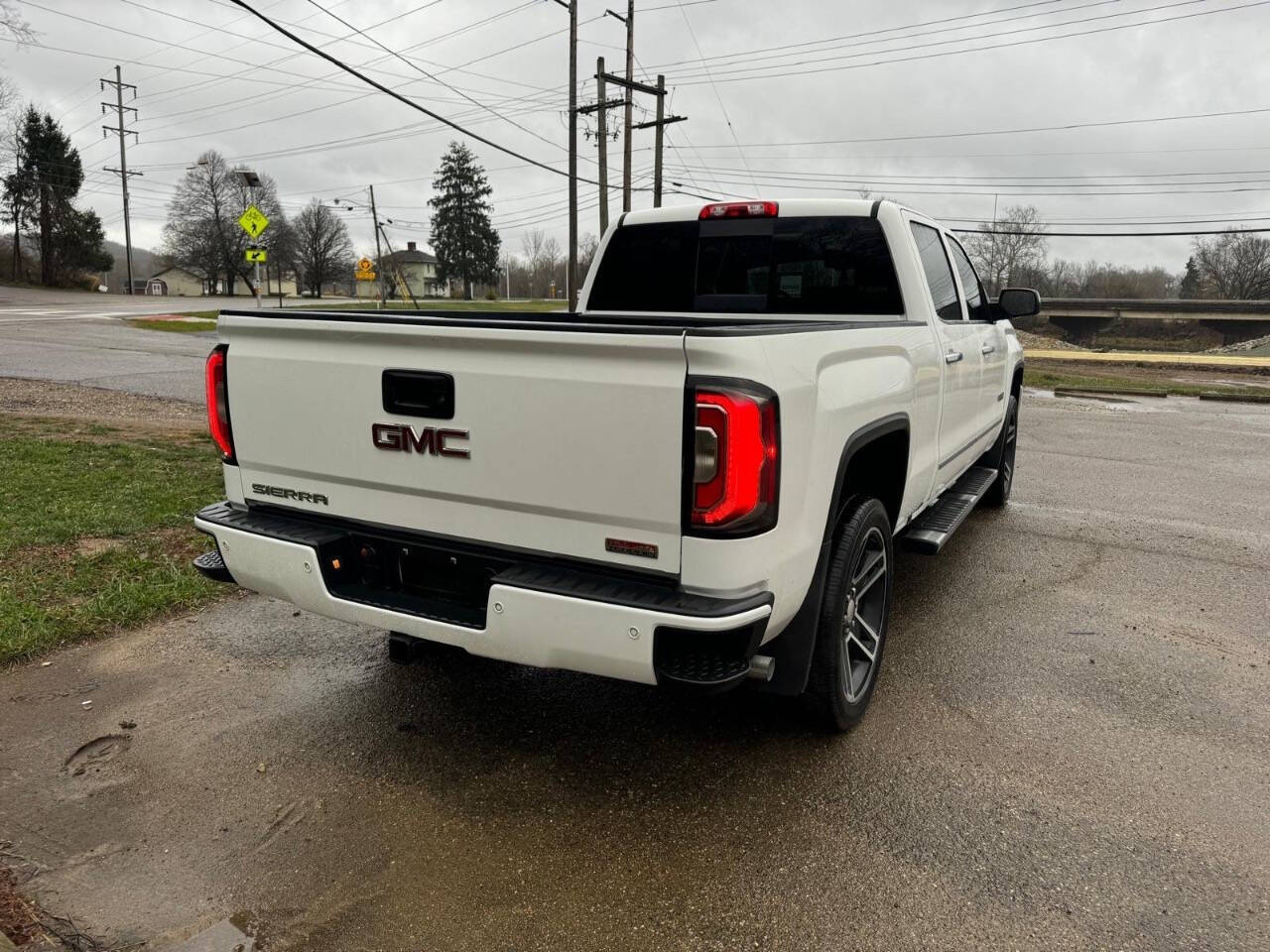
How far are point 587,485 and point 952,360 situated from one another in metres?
2.53

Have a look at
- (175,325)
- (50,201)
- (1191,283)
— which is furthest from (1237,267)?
(50,201)

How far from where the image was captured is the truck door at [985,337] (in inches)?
208

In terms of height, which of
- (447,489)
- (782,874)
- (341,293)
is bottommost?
(782,874)

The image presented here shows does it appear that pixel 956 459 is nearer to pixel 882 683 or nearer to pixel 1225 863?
pixel 882 683

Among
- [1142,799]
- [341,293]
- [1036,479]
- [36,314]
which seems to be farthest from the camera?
[341,293]

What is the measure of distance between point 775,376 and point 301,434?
1651 mm

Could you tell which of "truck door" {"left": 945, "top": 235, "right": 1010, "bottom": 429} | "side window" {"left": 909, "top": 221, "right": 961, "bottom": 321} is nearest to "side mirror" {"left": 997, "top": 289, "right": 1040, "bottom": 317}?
"truck door" {"left": 945, "top": 235, "right": 1010, "bottom": 429}

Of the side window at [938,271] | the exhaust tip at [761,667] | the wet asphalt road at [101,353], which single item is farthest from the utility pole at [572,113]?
the exhaust tip at [761,667]

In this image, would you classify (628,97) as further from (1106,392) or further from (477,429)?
(477,429)

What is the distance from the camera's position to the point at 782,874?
8.26 feet

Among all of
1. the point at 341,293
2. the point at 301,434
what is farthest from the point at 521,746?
the point at 341,293

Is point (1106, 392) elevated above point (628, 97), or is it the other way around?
point (628, 97)

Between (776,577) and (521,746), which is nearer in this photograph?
(776,577)

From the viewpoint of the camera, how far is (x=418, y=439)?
2729 mm
